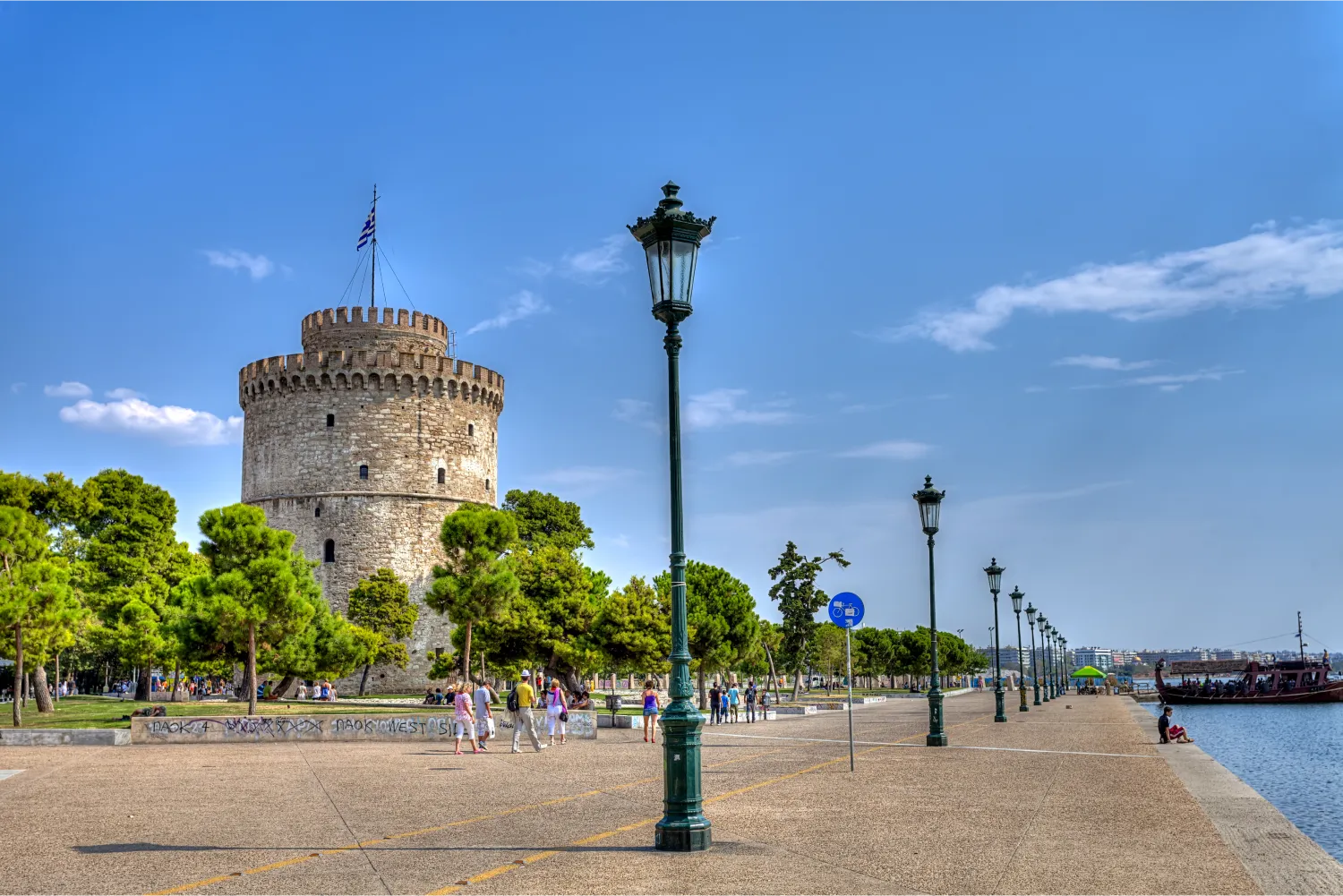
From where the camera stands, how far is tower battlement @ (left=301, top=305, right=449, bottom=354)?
64.2m

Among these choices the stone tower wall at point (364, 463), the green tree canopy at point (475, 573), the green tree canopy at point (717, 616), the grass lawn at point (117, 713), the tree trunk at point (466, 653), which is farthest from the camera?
the stone tower wall at point (364, 463)

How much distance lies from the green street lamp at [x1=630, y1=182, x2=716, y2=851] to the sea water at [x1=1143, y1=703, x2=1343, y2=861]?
954cm

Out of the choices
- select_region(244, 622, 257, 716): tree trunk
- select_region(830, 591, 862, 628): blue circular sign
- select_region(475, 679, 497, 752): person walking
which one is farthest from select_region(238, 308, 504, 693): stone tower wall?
select_region(830, 591, 862, 628): blue circular sign

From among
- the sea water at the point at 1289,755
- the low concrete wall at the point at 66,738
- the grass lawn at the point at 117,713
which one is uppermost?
the low concrete wall at the point at 66,738

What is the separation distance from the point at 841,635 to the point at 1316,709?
3706cm

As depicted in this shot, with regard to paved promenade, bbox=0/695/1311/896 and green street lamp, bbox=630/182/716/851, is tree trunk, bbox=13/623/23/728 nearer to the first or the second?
paved promenade, bbox=0/695/1311/896

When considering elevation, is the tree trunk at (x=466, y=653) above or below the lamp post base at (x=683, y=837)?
above

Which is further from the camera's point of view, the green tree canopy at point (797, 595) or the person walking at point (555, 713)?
the green tree canopy at point (797, 595)

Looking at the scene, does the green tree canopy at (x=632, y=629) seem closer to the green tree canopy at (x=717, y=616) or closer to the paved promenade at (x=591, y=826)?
the green tree canopy at (x=717, y=616)

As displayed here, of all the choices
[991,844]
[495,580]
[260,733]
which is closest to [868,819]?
[991,844]

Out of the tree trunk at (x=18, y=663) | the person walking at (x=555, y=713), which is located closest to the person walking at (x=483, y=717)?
the person walking at (x=555, y=713)

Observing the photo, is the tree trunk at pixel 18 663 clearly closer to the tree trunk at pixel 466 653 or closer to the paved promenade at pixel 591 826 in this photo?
the paved promenade at pixel 591 826

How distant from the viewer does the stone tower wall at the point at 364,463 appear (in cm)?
6181

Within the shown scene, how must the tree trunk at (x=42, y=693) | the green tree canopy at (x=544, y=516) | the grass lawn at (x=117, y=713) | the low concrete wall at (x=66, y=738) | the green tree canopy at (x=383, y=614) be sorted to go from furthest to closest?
the green tree canopy at (x=544, y=516)
the green tree canopy at (x=383, y=614)
the tree trunk at (x=42, y=693)
the grass lawn at (x=117, y=713)
the low concrete wall at (x=66, y=738)
